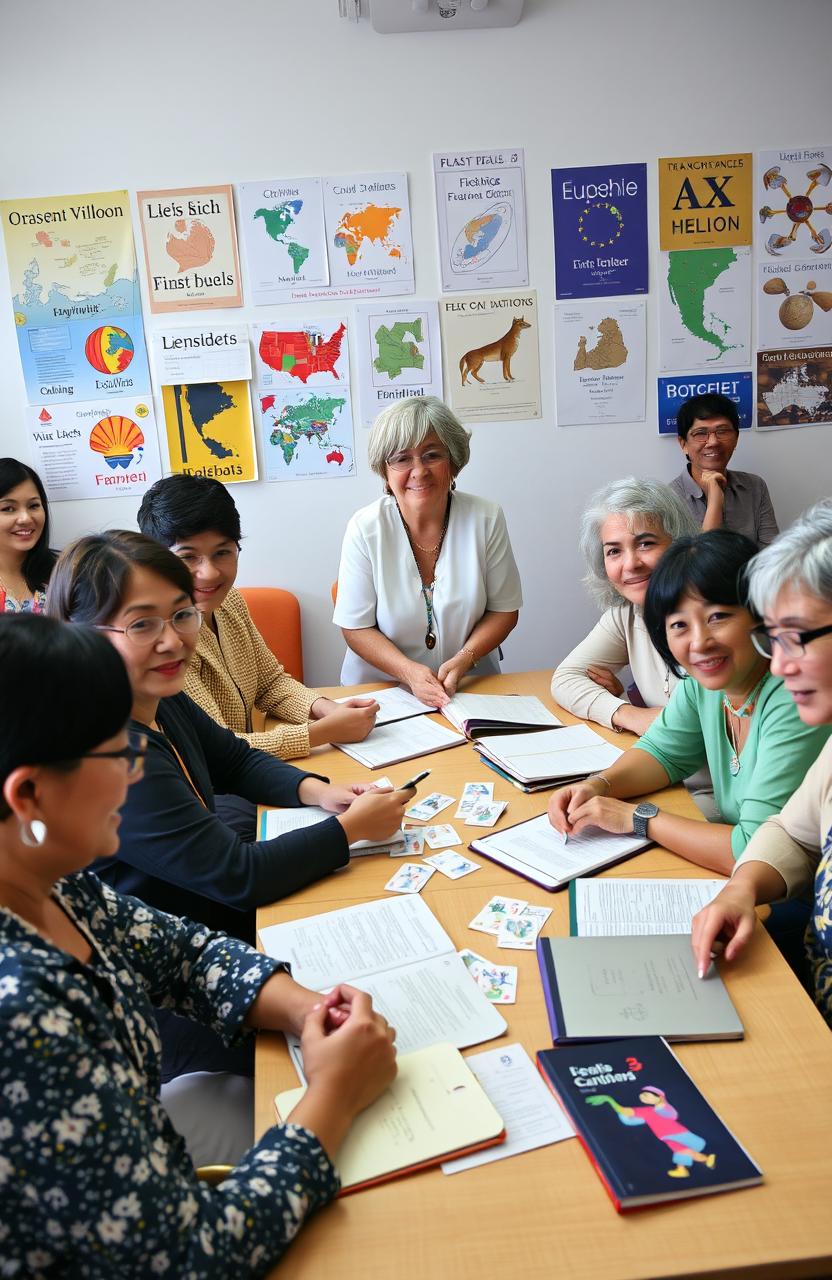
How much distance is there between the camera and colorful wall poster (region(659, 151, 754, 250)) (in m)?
3.52

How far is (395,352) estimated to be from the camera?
3.58 meters

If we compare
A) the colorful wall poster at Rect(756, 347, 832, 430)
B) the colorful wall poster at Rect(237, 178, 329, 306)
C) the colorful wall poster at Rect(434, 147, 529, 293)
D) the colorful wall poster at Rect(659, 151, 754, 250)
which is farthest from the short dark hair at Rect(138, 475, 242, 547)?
the colorful wall poster at Rect(756, 347, 832, 430)

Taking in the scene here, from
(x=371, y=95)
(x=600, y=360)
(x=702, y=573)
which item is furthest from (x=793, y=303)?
(x=702, y=573)

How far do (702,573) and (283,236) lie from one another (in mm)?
2465

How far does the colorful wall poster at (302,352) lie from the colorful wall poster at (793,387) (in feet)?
5.45

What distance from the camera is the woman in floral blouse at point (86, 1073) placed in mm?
764

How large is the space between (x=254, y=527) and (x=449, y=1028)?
2.75 metres

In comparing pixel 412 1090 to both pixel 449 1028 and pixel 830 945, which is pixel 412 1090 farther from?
pixel 830 945

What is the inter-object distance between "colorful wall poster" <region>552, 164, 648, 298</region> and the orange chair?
158cm

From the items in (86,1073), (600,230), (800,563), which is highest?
(600,230)

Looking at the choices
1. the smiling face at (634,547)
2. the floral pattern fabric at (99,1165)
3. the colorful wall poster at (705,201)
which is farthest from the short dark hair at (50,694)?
the colorful wall poster at (705,201)

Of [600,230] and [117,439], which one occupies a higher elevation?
[600,230]

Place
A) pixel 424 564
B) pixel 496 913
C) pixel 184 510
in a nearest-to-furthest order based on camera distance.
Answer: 1. pixel 496 913
2. pixel 184 510
3. pixel 424 564

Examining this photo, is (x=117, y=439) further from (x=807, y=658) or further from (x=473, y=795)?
(x=807, y=658)
